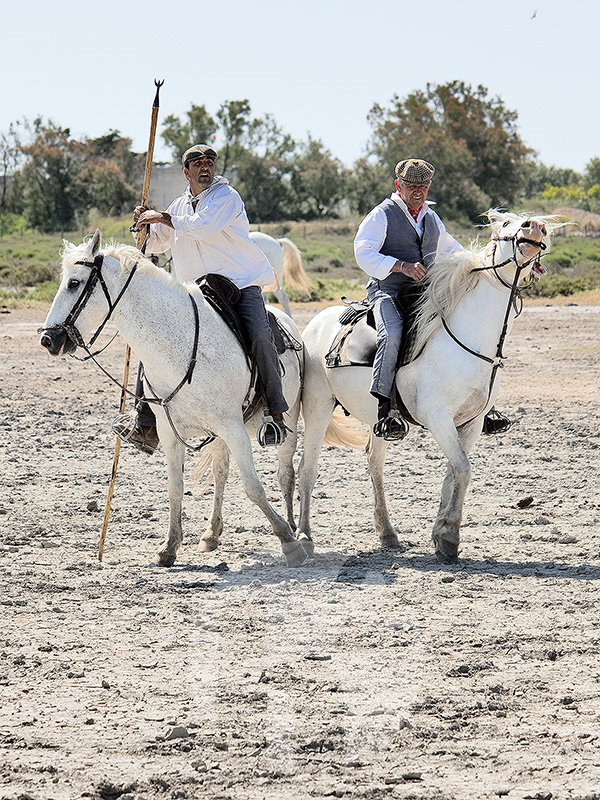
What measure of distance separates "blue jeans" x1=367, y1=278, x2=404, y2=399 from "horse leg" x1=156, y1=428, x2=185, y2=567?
54.8 inches

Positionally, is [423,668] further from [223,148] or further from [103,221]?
[223,148]

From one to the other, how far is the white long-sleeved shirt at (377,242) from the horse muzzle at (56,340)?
1.94m

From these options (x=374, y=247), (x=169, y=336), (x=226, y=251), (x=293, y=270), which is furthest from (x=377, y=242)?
(x=293, y=270)

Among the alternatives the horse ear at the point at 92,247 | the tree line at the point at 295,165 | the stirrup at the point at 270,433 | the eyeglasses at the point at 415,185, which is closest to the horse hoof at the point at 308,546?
the stirrup at the point at 270,433

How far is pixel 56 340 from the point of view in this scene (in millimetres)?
6801

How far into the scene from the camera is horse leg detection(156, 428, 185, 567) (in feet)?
24.6

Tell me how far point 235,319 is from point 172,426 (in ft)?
2.64

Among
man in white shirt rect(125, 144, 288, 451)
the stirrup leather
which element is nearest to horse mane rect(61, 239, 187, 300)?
man in white shirt rect(125, 144, 288, 451)

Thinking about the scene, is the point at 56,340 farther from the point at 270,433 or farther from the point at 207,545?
the point at 207,545

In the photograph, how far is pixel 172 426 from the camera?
288 inches

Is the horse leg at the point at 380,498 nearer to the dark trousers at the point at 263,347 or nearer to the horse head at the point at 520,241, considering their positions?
the dark trousers at the point at 263,347

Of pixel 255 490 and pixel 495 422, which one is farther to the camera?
pixel 495 422

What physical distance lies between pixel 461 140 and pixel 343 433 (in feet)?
197

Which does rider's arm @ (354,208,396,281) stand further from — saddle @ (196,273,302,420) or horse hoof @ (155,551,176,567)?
horse hoof @ (155,551,176,567)
